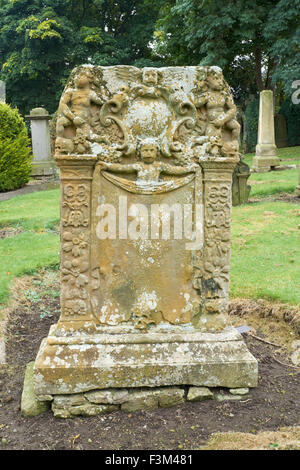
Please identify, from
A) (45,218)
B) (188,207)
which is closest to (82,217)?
(188,207)

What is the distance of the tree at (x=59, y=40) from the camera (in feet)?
76.7

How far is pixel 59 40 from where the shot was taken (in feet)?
76.6

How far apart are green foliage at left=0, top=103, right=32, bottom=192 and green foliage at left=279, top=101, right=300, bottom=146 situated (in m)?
16.4

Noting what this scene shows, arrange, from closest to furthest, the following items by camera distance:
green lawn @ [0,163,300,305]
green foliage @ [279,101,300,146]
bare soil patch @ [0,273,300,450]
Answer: bare soil patch @ [0,273,300,450] → green lawn @ [0,163,300,305] → green foliage @ [279,101,300,146]

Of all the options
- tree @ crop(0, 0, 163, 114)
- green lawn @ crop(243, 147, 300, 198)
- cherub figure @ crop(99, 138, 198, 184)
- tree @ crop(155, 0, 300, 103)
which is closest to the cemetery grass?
cherub figure @ crop(99, 138, 198, 184)

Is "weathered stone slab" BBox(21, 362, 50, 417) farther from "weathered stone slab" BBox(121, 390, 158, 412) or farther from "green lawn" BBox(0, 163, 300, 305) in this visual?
"green lawn" BBox(0, 163, 300, 305)

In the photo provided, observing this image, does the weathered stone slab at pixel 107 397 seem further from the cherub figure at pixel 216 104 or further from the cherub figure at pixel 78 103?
the cherub figure at pixel 216 104

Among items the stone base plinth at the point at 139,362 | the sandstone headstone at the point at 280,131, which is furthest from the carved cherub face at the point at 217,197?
the sandstone headstone at the point at 280,131

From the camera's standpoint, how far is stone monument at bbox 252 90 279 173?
50.7 feet

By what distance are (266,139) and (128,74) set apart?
44.6 ft

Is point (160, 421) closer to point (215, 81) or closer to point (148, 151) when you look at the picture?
point (148, 151)

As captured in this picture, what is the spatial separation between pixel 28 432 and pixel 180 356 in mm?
1207

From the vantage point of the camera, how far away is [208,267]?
11.3 feet
